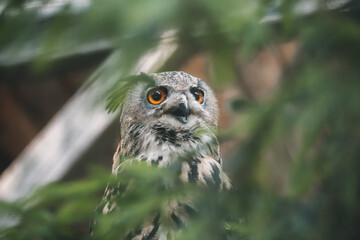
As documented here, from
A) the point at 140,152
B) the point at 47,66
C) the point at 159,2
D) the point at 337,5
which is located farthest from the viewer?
the point at 140,152

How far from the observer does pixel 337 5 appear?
3.93 feet

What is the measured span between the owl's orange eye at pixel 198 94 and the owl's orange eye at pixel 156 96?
95 millimetres

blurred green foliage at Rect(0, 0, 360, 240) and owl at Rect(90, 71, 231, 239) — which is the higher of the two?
blurred green foliage at Rect(0, 0, 360, 240)

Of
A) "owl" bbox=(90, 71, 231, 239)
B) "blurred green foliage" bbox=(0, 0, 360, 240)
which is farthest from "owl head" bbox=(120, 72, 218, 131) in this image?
"blurred green foliage" bbox=(0, 0, 360, 240)

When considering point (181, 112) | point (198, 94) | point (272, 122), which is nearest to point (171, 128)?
point (181, 112)

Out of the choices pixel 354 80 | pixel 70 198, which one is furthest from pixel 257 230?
pixel 70 198

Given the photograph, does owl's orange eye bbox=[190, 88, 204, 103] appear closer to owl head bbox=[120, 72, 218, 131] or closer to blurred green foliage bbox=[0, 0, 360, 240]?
owl head bbox=[120, 72, 218, 131]

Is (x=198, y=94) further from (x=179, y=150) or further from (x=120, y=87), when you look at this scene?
(x=120, y=87)

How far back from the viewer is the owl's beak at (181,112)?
1.99m

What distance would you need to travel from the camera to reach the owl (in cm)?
193

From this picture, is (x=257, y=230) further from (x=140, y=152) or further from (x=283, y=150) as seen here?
(x=140, y=152)

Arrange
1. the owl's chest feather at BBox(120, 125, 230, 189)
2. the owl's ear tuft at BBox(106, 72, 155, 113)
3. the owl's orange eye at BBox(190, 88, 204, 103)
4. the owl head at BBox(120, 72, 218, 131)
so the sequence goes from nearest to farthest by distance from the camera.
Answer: the owl's ear tuft at BBox(106, 72, 155, 113)
the owl's chest feather at BBox(120, 125, 230, 189)
the owl head at BBox(120, 72, 218, 131)
the owl's orange eye at BBox(190, 88, 204, 103)

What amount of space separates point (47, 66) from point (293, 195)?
52 cm

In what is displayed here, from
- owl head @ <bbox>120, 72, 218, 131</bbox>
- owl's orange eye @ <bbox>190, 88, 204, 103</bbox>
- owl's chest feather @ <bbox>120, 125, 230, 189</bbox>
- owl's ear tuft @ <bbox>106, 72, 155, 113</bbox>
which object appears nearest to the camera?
owl's ear tuft @ <bbox>106, 72, 155, 113</bbox>
